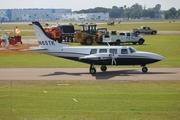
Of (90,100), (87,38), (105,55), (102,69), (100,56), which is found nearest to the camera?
(90,100)

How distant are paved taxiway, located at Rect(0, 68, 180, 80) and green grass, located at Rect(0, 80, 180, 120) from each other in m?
1.91

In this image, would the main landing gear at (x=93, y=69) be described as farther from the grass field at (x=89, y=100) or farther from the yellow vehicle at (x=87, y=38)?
the yellow vehicle at (x=87, y=38)

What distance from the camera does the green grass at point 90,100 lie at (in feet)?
60.3

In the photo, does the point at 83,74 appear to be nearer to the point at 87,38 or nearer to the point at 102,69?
the point at 102,69

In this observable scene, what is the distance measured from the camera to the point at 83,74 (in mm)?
32156

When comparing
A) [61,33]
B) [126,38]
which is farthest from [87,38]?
[61,33]

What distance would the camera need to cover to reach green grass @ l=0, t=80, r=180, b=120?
1839 centimetres

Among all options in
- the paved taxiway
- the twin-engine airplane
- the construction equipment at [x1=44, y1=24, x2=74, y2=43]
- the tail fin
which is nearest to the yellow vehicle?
the construction equipment at [x1=44, y1=24, x2=74, y2=43]

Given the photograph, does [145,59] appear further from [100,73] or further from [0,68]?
[0,68]

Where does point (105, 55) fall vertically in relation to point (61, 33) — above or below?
above

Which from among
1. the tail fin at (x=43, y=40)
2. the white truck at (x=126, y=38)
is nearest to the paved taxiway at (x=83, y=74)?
the tail fin at (x=43, y=40)

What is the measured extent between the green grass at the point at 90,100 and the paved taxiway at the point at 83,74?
191 centimetres

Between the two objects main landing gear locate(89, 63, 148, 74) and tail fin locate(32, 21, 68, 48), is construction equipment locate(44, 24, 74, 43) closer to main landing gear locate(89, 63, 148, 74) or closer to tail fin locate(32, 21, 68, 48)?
tail fin locate(32, 21, 68, 48)

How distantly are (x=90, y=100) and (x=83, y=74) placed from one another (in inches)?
416
